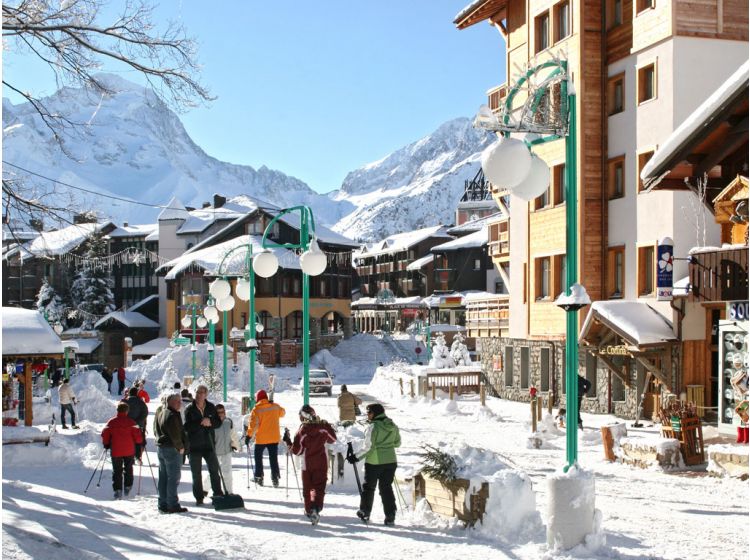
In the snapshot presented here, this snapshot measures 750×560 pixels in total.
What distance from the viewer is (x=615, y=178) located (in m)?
29.1

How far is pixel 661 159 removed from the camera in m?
10.0

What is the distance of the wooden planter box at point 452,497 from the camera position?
10367 millimetres

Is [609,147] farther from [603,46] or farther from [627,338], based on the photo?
[627,338]

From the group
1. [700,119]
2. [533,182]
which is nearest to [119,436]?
[533,182]

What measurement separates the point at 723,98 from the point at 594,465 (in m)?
9.85

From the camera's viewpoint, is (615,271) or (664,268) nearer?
(664,268)

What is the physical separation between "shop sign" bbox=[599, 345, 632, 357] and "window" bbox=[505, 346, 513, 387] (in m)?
8.88

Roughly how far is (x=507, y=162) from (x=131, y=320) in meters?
68.9

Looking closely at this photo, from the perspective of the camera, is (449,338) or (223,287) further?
(449,338)

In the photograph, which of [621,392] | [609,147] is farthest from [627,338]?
[609,147]

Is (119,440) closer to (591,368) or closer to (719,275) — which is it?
(719,275)

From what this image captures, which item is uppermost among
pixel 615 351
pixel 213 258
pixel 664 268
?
pixel 213 258

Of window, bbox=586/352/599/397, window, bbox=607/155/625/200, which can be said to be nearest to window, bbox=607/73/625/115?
window, bbox=607/155/625/200

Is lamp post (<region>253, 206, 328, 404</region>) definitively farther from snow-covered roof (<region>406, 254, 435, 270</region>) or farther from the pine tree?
snow-covered roof (<region>406, 254, 435, 270</region>)
